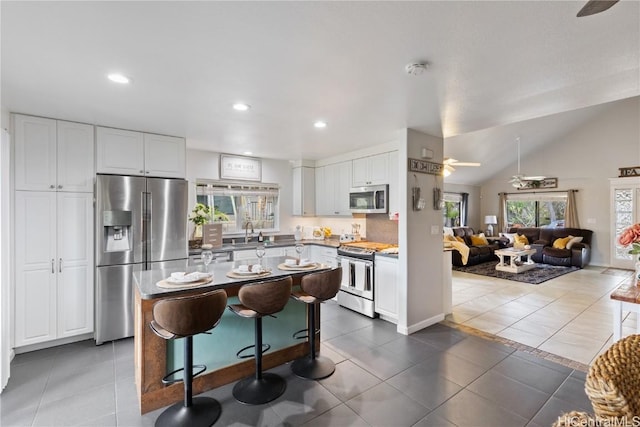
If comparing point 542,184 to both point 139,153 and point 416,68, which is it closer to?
point 416,68

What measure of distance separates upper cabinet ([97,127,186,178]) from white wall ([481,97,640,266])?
34.1 ft

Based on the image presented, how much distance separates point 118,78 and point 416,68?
221 cm

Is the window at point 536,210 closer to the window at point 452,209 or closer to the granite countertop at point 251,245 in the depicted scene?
the window at point 452,209

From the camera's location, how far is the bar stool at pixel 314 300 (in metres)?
2.57

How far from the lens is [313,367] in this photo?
2699mm

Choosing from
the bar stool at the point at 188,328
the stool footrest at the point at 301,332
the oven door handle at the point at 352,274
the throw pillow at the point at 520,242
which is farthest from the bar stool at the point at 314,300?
the throw pillow at the point at 520,242

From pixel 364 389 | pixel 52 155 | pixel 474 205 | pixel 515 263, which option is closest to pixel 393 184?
pixel 364 389

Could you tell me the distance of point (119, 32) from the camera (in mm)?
1638

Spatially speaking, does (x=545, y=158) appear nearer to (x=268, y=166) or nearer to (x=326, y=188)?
(x=326, y=188)

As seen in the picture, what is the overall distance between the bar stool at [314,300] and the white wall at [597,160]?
928 cm

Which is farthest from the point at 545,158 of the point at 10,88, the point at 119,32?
the point at 10,88

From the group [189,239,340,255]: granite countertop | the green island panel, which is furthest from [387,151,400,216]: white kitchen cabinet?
the green island panel

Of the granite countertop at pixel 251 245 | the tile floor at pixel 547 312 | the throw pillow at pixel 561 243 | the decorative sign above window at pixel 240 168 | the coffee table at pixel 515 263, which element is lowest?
the tile floor at pixel 547 312

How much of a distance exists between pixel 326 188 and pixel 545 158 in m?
8.15
